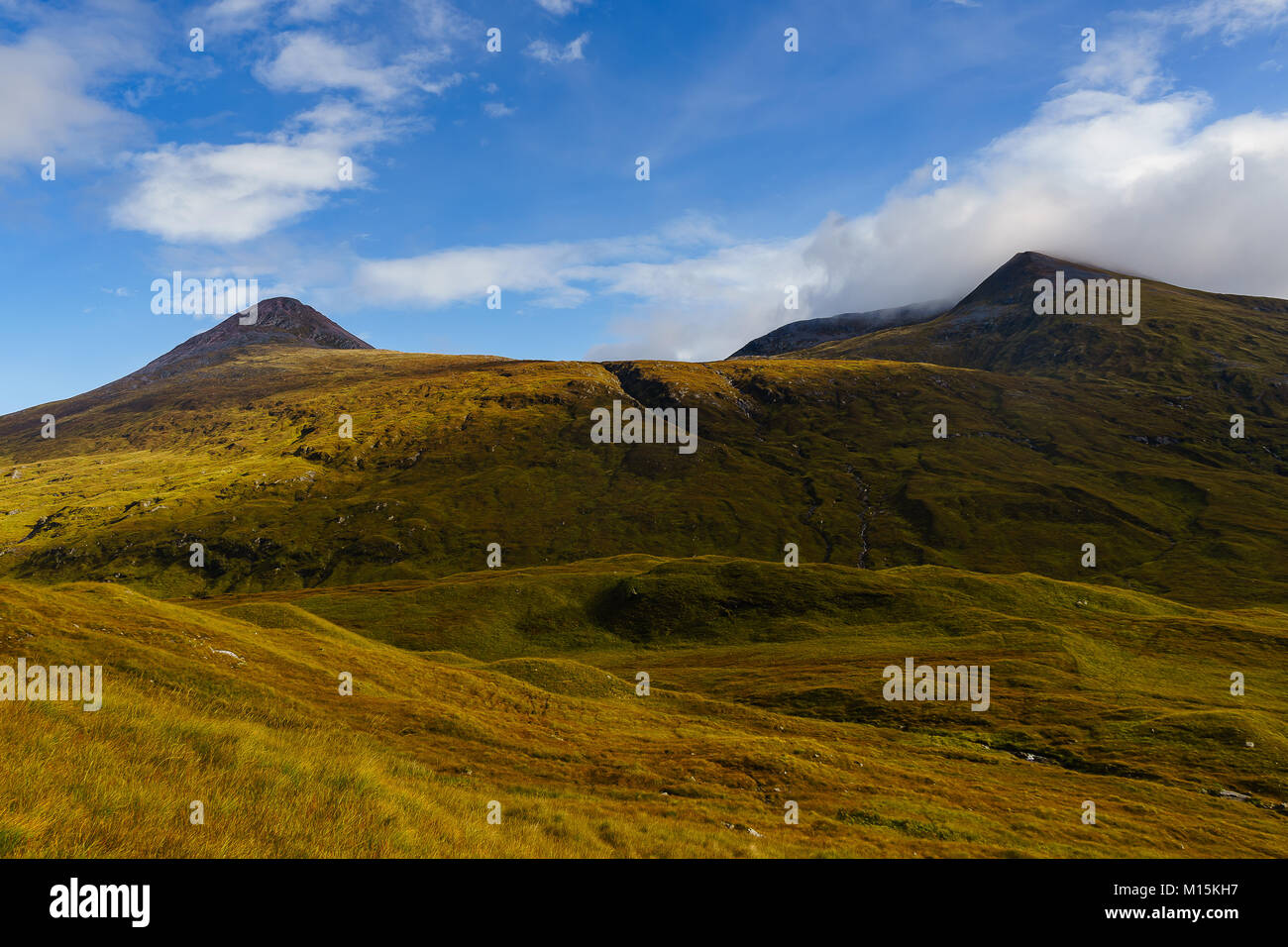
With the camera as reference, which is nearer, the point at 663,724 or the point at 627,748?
the point at 627,748

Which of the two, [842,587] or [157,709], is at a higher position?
[157,709]

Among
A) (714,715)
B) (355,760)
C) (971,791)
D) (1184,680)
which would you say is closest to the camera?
(355,760)

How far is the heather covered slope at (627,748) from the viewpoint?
546 inches

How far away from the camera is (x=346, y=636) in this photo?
2820 inches

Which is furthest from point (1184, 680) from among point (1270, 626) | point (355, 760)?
point (355, 760)

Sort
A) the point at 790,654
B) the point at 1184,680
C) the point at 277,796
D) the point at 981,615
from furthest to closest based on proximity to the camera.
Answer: the point at 981,615
the point at 790,654
the point at 1184,680
the point at 277,796

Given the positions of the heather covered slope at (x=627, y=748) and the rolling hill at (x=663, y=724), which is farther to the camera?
the rolling hill at (x=663, y=724)

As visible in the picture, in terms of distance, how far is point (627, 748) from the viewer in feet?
129

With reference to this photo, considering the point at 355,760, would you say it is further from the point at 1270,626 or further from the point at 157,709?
the point at 1270,626

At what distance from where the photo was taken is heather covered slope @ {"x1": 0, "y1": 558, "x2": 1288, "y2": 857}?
1387cm

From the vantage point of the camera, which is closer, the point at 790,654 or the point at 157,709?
the point at 157,709

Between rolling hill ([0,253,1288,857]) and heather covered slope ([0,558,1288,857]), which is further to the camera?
rolling hill ([0,253,1288,857])

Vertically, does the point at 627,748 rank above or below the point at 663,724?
above
